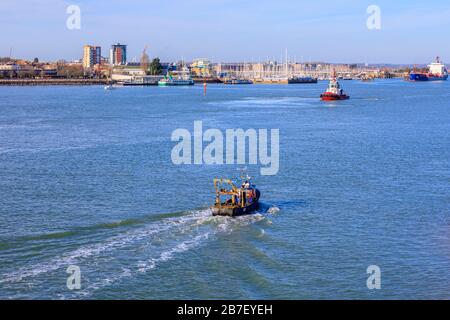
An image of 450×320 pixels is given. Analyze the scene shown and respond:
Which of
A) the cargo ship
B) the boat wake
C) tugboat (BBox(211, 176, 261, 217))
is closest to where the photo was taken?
the boat wake

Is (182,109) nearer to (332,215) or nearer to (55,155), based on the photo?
(55,155)

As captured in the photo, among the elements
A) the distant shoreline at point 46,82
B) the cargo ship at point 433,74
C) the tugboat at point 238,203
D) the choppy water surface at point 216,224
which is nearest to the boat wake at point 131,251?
the choppy water surface at point 216,224

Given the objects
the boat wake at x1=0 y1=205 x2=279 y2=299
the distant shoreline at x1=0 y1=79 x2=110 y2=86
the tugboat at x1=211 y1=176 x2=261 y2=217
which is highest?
the distant shoreline at x1=0 y1=79 x2=110 y2=86

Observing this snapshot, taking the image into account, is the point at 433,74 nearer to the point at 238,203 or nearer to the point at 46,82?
the point at 46,82

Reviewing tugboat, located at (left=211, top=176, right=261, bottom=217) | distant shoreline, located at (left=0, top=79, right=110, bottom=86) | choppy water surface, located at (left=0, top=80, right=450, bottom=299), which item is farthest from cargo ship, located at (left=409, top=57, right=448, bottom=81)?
tugboat, located at (left=211, top=176, right=261, bottom=217)

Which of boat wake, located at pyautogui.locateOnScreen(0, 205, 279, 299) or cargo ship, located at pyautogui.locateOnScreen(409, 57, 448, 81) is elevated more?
cargo ship, located at pyautogui.locateOnScreen(409, 57, 448, 81)

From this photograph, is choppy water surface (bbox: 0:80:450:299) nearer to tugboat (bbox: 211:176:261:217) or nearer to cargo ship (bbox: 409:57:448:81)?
tugboat (bbox: 211:176:261:217)

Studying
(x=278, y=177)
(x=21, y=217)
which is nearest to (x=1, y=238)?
(x=21, y=217)
